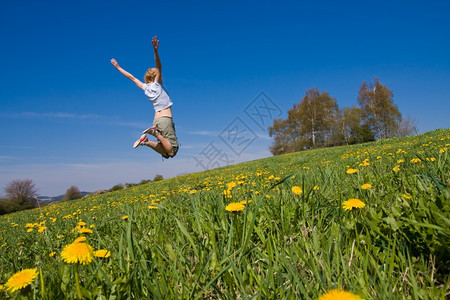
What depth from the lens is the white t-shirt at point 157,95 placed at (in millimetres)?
6883

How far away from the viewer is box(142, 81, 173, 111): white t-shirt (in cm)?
688

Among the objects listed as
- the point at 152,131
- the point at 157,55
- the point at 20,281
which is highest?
the point at 157,55

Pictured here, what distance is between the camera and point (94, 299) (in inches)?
43.3

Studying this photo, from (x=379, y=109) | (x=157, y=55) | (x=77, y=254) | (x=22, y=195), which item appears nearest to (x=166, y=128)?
(x=157, y=55)

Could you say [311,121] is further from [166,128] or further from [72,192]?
[166,128]

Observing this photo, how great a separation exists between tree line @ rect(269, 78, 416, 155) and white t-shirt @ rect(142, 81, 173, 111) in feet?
172

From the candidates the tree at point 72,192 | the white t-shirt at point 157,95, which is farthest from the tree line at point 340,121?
the white t-shirt at point 157,95

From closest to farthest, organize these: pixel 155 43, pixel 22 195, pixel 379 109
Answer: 1. pixel 155 43
2. pixel 22 195
3. pixel 379 109

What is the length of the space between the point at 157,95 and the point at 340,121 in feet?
184

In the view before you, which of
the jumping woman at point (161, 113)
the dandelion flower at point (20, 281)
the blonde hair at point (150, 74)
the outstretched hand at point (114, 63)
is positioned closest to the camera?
the dandelion flower at point (20, 281)

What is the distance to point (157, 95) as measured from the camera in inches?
270

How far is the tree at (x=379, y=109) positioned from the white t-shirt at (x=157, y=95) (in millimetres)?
55167

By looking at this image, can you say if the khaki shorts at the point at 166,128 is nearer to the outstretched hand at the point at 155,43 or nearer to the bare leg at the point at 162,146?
the bare leg at the point at 162,146

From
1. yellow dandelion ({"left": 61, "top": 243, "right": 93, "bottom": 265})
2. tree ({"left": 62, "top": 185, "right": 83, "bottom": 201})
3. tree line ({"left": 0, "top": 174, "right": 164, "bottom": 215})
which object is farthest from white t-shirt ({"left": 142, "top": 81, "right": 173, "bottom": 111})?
tree ({"left": 62, "top": 185, "right": 83, "bottom": 201})
